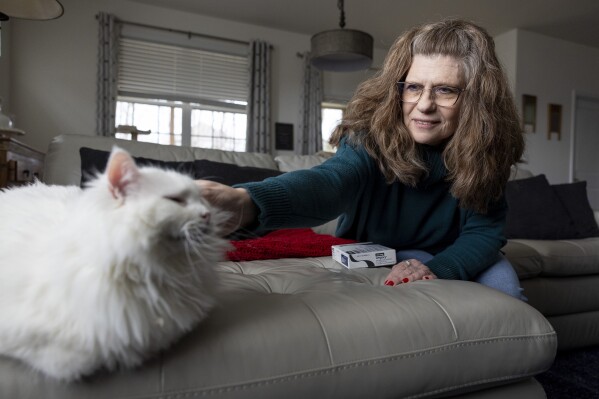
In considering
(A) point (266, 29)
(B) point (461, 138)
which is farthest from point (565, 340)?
(A) point (266, 29)

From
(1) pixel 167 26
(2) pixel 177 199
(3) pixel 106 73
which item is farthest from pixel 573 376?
(1) pixel 167 26

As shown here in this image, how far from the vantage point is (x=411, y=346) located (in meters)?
0.74

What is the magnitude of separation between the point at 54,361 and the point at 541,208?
2.52 m

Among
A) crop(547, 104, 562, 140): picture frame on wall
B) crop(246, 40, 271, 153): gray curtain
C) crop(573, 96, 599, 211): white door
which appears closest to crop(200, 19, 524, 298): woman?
crop(246, 40, 271, 153): gray curtain

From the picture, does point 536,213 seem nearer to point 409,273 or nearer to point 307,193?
point 409,273

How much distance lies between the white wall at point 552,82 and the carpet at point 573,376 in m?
3.77

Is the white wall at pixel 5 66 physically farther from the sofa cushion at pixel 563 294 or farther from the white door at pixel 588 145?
the white door at pixel 588 145

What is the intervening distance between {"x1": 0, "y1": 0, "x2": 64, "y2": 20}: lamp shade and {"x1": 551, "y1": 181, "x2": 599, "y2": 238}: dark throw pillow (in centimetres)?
282

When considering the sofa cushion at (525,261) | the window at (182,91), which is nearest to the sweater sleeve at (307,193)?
the sofa cushion at (525,261)

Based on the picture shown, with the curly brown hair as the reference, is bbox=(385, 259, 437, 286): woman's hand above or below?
below

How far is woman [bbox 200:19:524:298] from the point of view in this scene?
1.07 meters

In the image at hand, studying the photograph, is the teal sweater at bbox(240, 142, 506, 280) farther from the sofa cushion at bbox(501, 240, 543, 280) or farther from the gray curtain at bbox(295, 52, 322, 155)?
the gray curtain at bbox(295, 52, 322, 155)

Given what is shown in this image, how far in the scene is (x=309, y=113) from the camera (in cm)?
505

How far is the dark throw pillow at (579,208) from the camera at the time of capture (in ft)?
7.55
